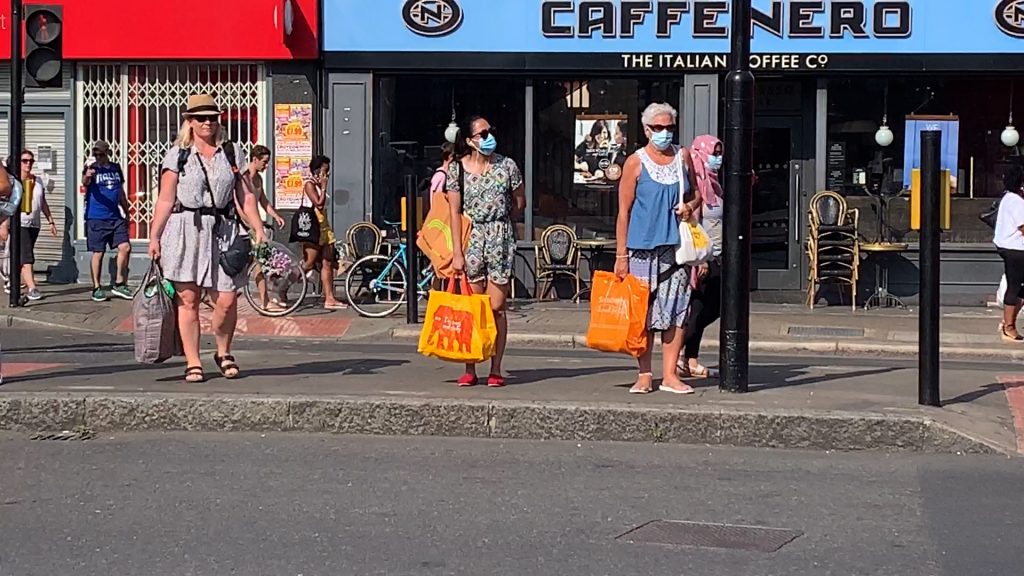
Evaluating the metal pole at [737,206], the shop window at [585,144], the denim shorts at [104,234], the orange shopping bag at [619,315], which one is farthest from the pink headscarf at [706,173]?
the denim shorts at [104,234]

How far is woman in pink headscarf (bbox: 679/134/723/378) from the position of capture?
9.12m

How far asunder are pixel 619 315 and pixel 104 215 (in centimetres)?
878

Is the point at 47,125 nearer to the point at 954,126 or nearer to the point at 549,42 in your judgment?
the point at 549,42

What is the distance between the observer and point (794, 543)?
5.96 meters

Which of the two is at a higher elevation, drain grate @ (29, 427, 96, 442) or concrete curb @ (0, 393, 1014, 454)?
concrete curb @ (0, 393, 1014, 454)

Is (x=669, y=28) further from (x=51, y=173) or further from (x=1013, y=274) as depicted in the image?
(x=51, y=173)

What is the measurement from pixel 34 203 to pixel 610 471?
10.3 m

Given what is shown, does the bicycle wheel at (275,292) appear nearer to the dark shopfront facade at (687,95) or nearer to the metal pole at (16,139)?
the dark shopfront facade at (687,95)

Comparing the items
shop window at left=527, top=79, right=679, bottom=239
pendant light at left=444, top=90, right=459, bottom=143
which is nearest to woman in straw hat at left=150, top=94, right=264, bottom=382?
pendant light at left=444, top=90, right=459, bottom=143

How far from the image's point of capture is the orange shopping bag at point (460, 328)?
28.4ft

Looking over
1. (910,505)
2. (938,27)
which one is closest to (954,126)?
(938,27)

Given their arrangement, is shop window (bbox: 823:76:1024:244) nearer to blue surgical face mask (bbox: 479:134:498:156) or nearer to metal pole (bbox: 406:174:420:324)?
metal pole (bbox: 406:174:420:324)

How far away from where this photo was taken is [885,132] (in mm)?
16000

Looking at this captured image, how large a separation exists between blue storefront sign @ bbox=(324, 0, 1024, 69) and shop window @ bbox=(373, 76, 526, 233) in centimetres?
51
